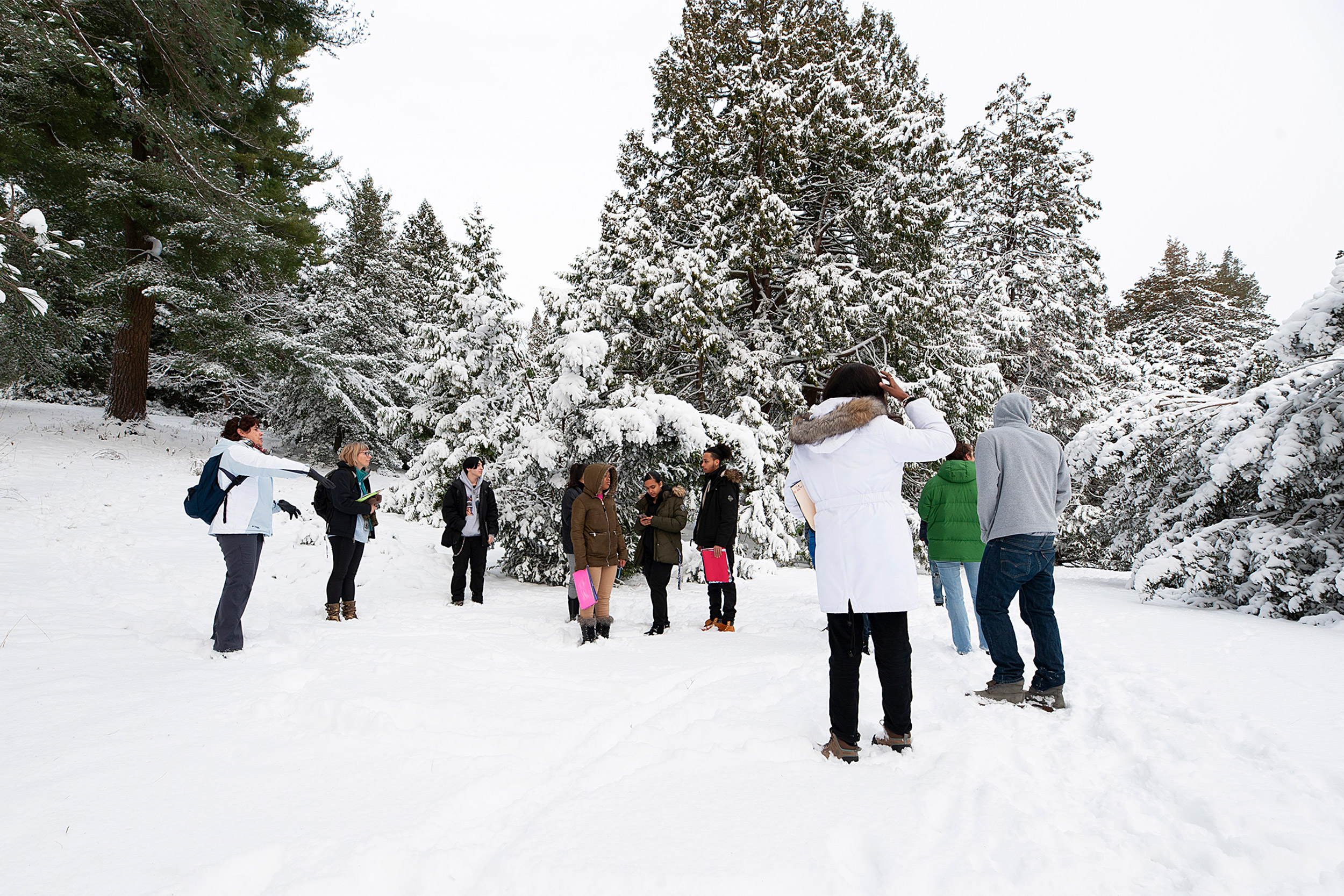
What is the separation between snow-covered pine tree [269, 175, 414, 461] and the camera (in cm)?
1850

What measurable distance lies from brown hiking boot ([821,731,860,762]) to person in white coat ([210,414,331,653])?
14.4ft

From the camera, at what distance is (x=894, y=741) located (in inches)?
134

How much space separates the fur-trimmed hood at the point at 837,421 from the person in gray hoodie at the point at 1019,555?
1377 mm

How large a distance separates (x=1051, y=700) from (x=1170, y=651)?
236 centimetres

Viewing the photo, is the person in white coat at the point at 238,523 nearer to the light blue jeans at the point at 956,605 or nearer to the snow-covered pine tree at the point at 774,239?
the light blue jeans at the point at 956,605

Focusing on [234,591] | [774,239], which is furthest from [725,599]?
[774,239]

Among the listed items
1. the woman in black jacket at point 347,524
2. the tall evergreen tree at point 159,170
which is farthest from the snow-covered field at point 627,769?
the tall evergreen tree at point 159,170

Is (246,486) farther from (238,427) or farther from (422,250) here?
(422,250)

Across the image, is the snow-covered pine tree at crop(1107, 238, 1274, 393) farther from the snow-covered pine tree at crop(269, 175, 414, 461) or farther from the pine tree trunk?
the pine tree trunk

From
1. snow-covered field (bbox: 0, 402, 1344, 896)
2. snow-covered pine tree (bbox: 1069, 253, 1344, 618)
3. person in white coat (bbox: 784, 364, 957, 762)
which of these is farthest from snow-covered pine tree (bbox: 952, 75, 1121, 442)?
person in white coat (bbox: 784, 364, 957, 762)

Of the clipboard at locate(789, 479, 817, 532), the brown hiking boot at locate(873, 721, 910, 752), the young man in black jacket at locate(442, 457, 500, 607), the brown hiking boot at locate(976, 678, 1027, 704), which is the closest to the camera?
the brown hiking boot at locate(873, 721, 910, 752)

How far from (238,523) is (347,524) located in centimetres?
196

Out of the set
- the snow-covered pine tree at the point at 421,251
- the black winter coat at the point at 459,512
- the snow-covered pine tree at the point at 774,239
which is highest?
the snow-covered pine tree at the point at 421,251

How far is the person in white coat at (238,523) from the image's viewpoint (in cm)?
523
